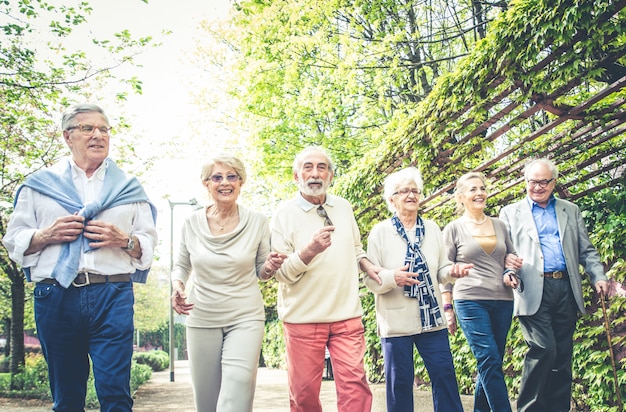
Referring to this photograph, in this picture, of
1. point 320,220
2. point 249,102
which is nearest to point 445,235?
point 320,220

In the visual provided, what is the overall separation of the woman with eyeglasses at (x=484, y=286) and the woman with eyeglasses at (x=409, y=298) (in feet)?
1.58

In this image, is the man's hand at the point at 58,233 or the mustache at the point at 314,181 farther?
the mustache at the point at 314,181

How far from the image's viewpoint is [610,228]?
18.9ft

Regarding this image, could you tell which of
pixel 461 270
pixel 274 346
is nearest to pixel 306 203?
pixel 461 270

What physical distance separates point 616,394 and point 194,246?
13.5 ft

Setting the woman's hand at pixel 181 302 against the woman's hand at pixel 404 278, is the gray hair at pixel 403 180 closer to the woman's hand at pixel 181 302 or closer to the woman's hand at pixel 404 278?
the woman's hand at pixel 404 278

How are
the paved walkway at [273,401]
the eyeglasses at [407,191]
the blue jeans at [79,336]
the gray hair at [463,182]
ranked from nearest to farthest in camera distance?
the blue jeans at [79,336] → the eyeglasses at [407,191] → the gray hair at [463,182] → the paved walkway at [273,401]

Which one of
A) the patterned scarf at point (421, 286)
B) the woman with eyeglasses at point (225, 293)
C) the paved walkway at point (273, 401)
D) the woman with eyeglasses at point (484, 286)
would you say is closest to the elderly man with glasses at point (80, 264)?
the woman with eyeglasses at point (225, 293)

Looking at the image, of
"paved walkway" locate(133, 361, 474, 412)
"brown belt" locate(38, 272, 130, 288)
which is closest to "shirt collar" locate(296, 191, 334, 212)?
"brown belt" locate(38, 272, 130, 288)

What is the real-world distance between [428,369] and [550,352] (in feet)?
3.96

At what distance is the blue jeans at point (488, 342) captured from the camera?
15.6 feet

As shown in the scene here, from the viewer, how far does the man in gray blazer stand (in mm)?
4824

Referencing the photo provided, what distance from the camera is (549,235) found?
197 inches

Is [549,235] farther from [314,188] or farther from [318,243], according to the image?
[318,243]
